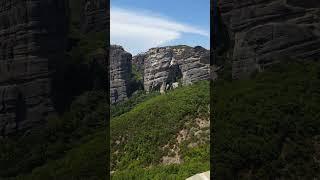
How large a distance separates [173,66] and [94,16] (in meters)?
85.6

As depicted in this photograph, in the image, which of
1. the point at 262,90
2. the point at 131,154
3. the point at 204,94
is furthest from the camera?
the point at 204,94

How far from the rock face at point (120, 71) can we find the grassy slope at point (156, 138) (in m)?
55.6

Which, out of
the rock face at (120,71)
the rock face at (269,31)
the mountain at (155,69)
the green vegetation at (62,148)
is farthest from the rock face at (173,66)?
the green vegetation at (62,148)

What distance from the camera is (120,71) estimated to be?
105 meters

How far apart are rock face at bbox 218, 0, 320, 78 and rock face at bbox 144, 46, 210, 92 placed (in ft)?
216

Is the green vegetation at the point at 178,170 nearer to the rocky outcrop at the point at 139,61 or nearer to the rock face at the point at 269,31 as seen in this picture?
the rock face at the point at 269,31

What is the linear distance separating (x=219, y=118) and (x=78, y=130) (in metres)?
5.33

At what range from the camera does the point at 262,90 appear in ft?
52.1

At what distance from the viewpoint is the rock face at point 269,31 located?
50.9 ft

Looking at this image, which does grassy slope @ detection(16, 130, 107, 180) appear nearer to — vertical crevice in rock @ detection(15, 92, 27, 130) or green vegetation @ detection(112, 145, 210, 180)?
vertical crevice in rock @ detection(15, 92, 27, 130)

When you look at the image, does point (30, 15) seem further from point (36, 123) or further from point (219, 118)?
point (219, 118)

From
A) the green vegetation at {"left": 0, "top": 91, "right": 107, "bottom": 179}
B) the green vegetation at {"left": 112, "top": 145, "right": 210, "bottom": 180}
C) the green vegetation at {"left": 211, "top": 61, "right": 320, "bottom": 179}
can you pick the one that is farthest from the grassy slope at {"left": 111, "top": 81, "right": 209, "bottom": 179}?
the green vegetation at {"left": 0, "top": 91, "right": 107, "bottom": 179}

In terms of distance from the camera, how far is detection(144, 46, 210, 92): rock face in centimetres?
8872

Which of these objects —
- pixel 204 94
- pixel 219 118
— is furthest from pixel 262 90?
pixel 204 94
